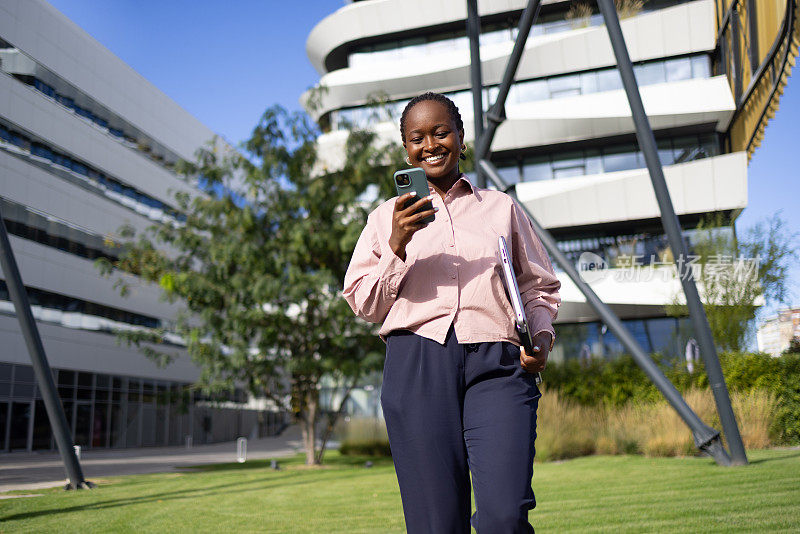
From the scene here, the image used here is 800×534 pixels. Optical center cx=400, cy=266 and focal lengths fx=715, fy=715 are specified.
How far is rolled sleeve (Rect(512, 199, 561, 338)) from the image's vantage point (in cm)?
249

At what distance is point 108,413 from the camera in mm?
30562

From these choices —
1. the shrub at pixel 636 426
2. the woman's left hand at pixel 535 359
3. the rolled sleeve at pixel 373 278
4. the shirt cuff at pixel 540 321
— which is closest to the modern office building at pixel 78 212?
the shrub at pixel 636 426

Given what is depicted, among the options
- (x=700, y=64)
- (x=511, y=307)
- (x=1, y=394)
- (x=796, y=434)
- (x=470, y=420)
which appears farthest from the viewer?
(x=700, y=64)

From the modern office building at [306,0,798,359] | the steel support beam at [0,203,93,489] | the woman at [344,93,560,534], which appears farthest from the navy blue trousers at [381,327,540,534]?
the modern office building at [306,0,798,359]

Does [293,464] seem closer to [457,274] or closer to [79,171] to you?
[457,274]

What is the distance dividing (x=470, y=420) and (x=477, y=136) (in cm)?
1023

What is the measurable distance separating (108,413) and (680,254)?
2775cm

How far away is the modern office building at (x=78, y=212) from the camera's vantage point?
25.3m

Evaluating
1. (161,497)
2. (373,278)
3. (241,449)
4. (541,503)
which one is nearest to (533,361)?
(373,278)

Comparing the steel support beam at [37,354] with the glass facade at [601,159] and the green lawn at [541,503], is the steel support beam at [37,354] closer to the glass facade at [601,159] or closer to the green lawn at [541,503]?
the green lawn at [541,503]

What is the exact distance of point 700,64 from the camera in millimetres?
29938

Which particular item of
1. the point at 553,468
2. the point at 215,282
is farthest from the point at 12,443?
the point at 553,468

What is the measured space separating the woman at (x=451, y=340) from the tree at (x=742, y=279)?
20043 millimetres

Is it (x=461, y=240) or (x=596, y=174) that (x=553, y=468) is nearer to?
A: (x=461, y=240)
